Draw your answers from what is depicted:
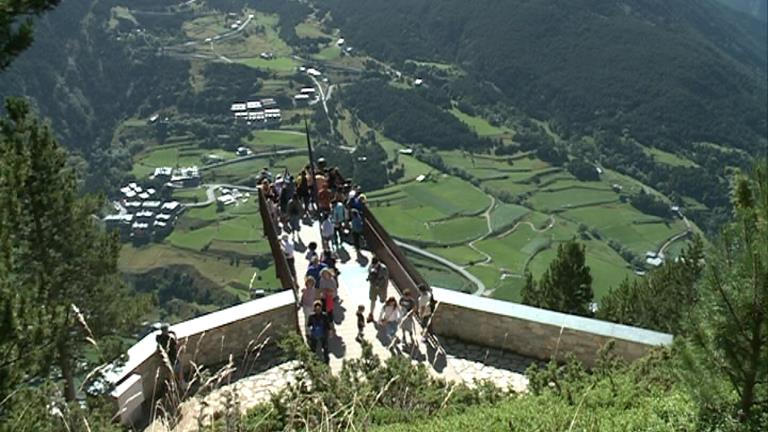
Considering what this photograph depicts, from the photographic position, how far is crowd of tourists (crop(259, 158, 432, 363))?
1098 centimetres

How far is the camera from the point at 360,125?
11194 centimetres

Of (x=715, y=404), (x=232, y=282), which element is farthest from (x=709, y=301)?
(x=232, y=282)

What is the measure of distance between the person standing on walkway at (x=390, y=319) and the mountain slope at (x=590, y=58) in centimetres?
11279

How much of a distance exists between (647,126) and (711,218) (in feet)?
116

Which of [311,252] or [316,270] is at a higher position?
[316,270]

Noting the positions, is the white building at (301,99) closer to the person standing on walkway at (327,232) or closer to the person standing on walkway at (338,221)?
the person standing on walkway at (338,221)

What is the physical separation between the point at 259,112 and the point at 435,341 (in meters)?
103

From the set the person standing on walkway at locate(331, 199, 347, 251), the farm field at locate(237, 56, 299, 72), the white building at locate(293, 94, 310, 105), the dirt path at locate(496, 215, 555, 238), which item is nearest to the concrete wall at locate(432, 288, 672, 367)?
the person standing on walkway at locate(331, 199, 347, 251)

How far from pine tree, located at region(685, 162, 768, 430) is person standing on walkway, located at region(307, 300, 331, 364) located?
590 centimetres

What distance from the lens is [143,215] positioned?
7606 centimetres

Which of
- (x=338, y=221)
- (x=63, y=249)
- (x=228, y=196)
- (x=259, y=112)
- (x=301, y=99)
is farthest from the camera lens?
(x=301, y=99)

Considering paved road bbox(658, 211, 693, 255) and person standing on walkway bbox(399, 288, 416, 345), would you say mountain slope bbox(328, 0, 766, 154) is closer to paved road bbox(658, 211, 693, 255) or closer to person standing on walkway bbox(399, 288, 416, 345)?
paved road bbox(658, 211, 693, 255)


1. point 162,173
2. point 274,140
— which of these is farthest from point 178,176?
point 274,140

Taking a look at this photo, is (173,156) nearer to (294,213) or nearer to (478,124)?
(478,124)
